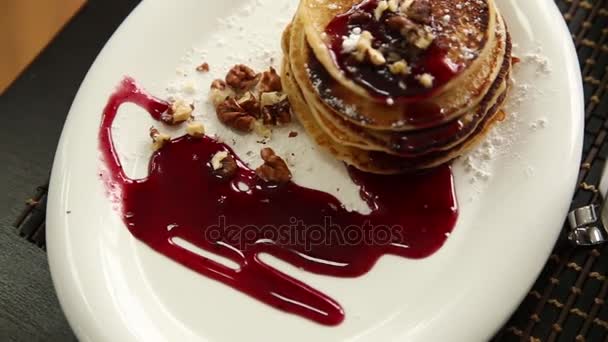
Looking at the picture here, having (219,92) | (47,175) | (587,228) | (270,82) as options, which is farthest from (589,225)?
(47,175)

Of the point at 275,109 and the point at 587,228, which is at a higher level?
the point at 275,109

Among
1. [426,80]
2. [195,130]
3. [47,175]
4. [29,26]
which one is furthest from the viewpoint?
[29,26]

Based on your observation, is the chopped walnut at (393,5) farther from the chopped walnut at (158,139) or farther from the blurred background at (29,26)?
the blurred background at (29,26)

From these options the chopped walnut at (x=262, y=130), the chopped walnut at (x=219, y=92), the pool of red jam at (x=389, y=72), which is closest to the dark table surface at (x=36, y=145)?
the chopped walnut at (x=219, y=92)

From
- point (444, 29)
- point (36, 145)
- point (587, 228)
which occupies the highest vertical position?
point (444, 29)

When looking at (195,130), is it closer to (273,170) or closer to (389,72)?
(273,170)

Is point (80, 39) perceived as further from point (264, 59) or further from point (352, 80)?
point (352, 80)

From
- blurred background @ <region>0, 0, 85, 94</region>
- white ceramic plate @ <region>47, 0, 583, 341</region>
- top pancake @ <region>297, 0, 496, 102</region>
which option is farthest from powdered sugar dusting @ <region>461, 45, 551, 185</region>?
blurred background @ <region>0, 0, 85, 94</region>

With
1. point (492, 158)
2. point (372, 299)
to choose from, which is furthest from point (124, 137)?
point (492, 158)
